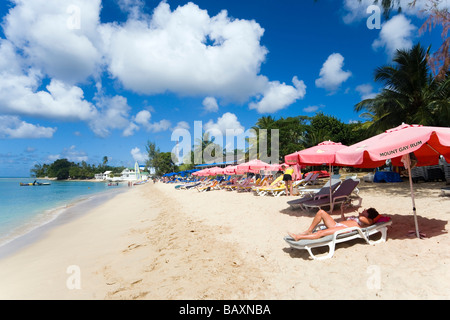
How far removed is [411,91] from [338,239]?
14.5 m

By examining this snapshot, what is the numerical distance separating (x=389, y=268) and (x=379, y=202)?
17.1 feet

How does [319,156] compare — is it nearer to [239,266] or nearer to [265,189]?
[239,266]

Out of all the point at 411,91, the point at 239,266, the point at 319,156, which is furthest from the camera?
the point at 411,91

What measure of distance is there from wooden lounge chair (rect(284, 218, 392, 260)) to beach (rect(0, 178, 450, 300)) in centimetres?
12

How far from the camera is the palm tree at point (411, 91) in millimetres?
12891

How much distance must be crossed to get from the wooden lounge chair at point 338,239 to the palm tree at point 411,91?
1194cm

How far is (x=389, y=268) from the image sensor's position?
3035mm

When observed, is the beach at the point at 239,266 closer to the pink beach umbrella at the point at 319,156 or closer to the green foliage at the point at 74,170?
the pink beach umbrella at the point at 319,156

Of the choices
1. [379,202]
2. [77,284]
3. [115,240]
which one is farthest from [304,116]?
[77,284]

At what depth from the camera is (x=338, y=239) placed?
12.2 feet
